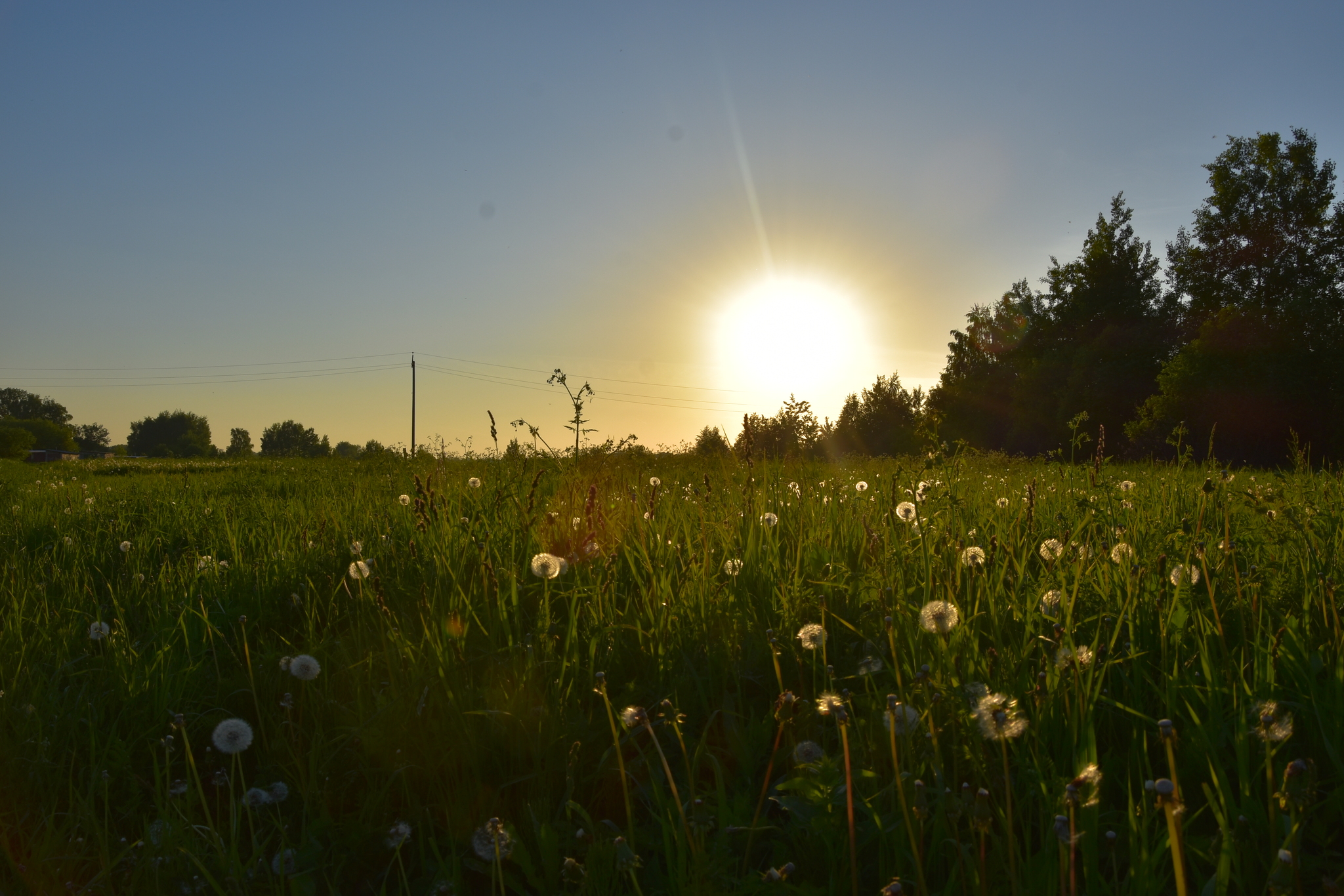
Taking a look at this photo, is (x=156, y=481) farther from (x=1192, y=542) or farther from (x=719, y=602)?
(x=1192, y=542)

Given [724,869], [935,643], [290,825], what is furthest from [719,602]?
[290,825]

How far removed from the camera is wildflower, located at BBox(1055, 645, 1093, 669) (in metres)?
1.55

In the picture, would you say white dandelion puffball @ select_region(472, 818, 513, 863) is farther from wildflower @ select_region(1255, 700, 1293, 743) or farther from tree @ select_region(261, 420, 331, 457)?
tree @ select_region(261, 420, 331, 457)

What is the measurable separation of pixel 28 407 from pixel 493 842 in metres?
159

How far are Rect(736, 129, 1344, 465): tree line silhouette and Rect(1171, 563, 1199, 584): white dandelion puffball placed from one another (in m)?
9.22

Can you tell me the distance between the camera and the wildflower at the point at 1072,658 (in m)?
1.55

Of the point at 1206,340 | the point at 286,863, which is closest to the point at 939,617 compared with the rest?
the point at 286,863

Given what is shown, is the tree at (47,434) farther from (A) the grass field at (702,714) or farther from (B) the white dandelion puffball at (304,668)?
(B) the white dandelion puffball at (304,668)

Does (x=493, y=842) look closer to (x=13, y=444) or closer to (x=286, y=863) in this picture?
(x=286, y=863)

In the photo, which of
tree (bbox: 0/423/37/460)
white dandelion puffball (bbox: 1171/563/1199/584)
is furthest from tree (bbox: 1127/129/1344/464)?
tree (bbox: 0/423/37/460)

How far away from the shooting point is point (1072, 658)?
1524 millimetres

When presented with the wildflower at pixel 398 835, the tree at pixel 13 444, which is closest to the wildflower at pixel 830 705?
the wildflower at pixel 398 835

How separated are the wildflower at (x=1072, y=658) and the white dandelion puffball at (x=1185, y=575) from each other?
0.57m

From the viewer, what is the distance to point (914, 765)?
4.70ft
